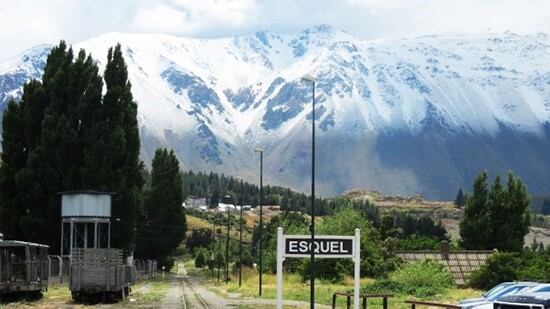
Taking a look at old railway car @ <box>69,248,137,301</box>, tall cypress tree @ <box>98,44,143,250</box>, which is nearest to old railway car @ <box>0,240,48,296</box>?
old railway car @ <box>69,248,137,301</box>

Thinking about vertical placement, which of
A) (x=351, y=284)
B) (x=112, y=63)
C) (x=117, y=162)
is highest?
(x=112, y=63)

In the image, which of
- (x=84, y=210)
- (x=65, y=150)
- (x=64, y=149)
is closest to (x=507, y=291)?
(x=84, y=210)

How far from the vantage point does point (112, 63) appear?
259 ft

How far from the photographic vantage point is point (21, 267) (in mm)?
48219

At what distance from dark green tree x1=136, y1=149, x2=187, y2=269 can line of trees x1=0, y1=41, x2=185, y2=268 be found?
1515 inches

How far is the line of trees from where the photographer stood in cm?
6862

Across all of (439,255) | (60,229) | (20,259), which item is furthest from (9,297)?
(439,255)

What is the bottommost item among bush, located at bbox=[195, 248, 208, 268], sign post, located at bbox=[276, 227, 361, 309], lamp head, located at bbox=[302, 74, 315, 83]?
bush, located at bbox=[195, 248, 208, 268]

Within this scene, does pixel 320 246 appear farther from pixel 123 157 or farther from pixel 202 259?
pixel 202 259

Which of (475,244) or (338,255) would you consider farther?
(475,244)

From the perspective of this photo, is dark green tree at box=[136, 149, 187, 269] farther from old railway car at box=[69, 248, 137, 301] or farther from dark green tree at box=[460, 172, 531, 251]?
old railway car at box=[69, 248, 137, 301]

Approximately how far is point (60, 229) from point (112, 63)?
623 inches

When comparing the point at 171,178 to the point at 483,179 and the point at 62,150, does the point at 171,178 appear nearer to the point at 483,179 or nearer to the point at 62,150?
the point at 483,179

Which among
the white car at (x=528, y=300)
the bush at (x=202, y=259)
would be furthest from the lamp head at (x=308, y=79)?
the bush at (x=202, y=259)
